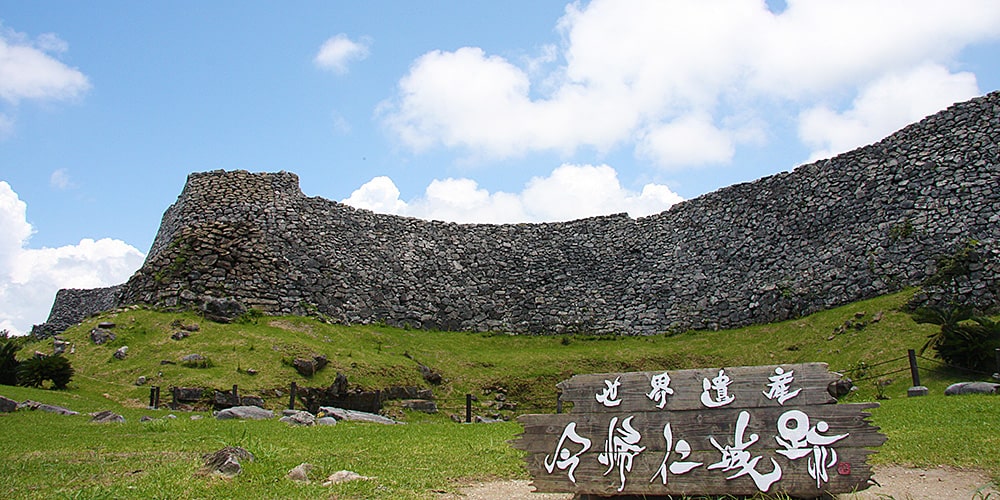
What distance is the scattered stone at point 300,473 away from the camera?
23.4 feet

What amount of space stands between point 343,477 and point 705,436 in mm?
3948

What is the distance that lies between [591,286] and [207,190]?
60.0 ft

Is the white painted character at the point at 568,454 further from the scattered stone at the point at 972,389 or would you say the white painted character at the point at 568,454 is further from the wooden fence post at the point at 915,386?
the wooden fence post at the point at 915,386

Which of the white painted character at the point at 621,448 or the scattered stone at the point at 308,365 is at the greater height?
the scattered stone at the point at 308,365

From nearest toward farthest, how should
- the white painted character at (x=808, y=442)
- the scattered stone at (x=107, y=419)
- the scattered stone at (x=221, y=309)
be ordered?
the white painted character at (x=808, y=442) < the scattered stone at (x=107, y=419) < the scattered stone at (x=221, y=309)

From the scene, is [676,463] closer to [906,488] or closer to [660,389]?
[660,389]

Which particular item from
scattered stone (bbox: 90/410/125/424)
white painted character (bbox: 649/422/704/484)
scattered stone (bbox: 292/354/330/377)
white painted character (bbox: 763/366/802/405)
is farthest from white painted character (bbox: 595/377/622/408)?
scattered stone (bbox: 292/354/330/377)

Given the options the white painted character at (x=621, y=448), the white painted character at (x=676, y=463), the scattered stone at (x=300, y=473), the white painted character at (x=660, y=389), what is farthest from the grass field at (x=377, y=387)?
the white painted character at (x=660, y=389)

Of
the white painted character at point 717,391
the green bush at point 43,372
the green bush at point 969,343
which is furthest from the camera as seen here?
the green bush at point 43,372

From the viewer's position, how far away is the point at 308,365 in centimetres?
2036

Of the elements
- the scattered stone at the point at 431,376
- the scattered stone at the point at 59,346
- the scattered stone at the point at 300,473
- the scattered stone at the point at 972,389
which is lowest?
the scattered stone at the point at 300,473

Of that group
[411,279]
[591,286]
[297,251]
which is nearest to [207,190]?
[297,251]

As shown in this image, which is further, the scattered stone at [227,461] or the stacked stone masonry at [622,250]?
the stacked stone masonry at [622,250]

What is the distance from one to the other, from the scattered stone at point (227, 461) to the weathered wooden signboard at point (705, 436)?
3.34 m
